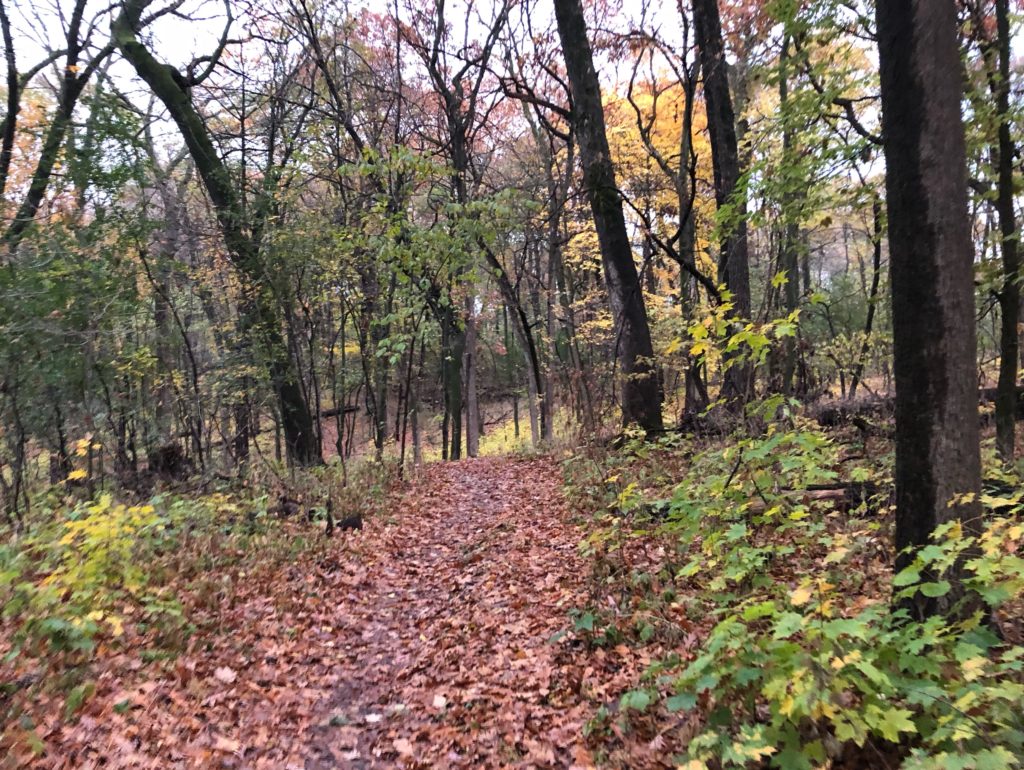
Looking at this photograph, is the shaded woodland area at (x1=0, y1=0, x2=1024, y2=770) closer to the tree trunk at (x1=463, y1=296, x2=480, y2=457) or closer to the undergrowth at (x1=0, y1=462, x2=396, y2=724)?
the undergrowth at (x1=0, y1=462, x2=396, y2=724)

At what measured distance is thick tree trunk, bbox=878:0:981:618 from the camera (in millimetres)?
3076

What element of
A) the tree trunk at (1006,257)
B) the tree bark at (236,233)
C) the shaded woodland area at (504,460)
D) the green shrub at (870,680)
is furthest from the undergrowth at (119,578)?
the tree trunk at (1006,257)

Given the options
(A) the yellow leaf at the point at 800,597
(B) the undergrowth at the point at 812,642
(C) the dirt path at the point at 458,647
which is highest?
(A) the yellow leaf at the point at 800,597

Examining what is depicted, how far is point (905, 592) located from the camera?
2.91 meters

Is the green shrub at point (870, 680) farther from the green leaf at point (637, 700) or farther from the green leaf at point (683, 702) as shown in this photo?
the green leaf at point (637, 700)

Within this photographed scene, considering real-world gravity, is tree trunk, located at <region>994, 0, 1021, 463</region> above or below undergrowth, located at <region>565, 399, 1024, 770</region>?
above

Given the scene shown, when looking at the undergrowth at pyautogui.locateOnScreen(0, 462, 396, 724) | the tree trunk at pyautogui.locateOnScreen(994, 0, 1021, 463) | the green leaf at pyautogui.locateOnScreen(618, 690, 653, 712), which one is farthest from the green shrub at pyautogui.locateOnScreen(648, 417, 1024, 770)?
the tree trunk at pyautogui.locateOnScreen(994, 0, 1021, 463)

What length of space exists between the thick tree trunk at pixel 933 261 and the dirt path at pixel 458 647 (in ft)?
8.15

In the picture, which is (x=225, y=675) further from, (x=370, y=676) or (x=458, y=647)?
(x=458, y=647)

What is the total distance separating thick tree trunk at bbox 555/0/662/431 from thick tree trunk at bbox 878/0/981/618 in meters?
7.36

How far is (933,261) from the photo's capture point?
10.1 feet

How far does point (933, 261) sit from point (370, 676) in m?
4.86

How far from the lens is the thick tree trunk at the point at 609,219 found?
35.2 ft

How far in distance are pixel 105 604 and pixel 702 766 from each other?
4.77 m
